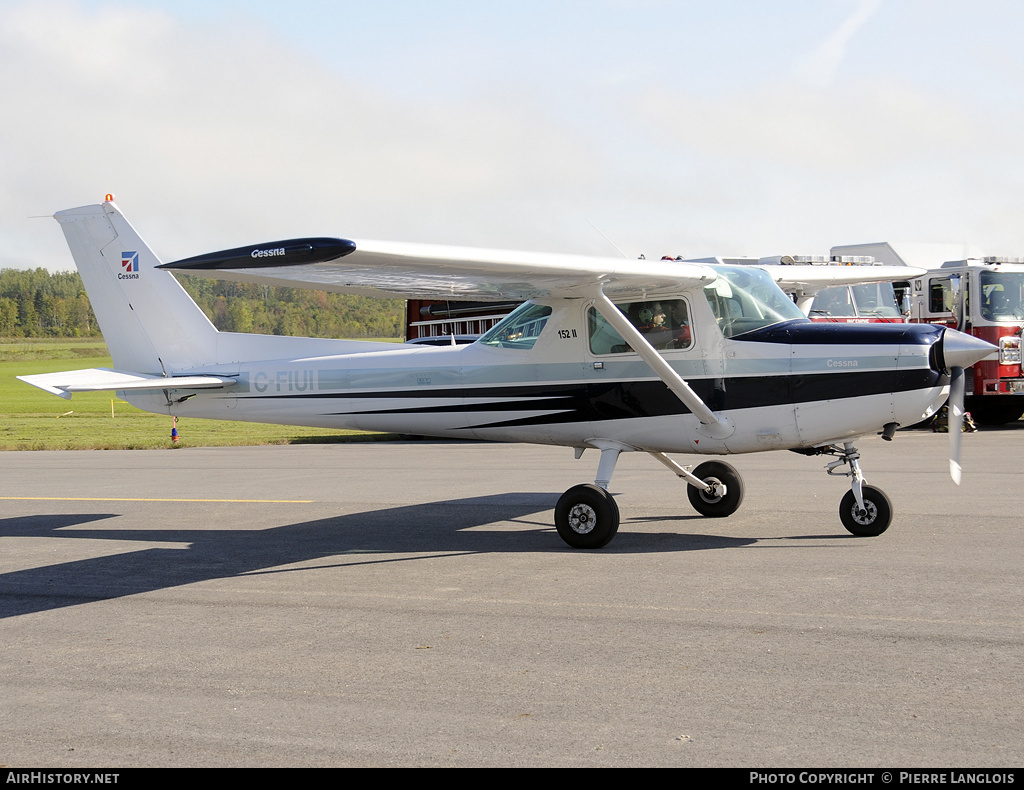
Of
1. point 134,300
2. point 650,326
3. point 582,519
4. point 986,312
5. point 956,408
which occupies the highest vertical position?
point 986,312

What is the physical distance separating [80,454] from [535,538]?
43.9 ft

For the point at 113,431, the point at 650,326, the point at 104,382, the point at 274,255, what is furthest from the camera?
the point at 113,431

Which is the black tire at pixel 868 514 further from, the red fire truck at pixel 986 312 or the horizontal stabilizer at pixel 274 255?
the red fire truck at pixel 986 312

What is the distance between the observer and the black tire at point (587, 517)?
28.3ft

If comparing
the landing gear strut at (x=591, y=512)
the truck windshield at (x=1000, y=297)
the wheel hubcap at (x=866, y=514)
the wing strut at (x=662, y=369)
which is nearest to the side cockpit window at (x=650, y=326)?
the wing strut at (x=662, y=369)

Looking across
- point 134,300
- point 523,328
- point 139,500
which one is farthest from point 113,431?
A: point 523,328

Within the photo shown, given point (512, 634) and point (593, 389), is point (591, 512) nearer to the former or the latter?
point (593, 389)

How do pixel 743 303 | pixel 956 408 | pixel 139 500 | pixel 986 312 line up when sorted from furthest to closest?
pixel 986 312, pixel 139 500, pixel 743 303, pixel 956 408

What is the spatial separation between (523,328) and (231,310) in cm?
11971

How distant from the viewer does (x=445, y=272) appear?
7.87 meters

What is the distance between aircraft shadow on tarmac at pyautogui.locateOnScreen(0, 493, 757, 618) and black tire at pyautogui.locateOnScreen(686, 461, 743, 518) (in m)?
0.27

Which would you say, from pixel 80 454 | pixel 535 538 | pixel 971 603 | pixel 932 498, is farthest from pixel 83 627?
pixel 80 454

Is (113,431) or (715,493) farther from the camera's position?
(113,431)

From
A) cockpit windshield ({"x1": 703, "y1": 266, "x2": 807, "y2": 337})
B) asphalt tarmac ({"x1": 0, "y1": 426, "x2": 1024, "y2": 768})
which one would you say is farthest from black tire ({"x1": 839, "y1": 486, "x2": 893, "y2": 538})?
cockpit windshield ({"x1": 703, "y1": 266, "x2": 807, "y2": 337})
